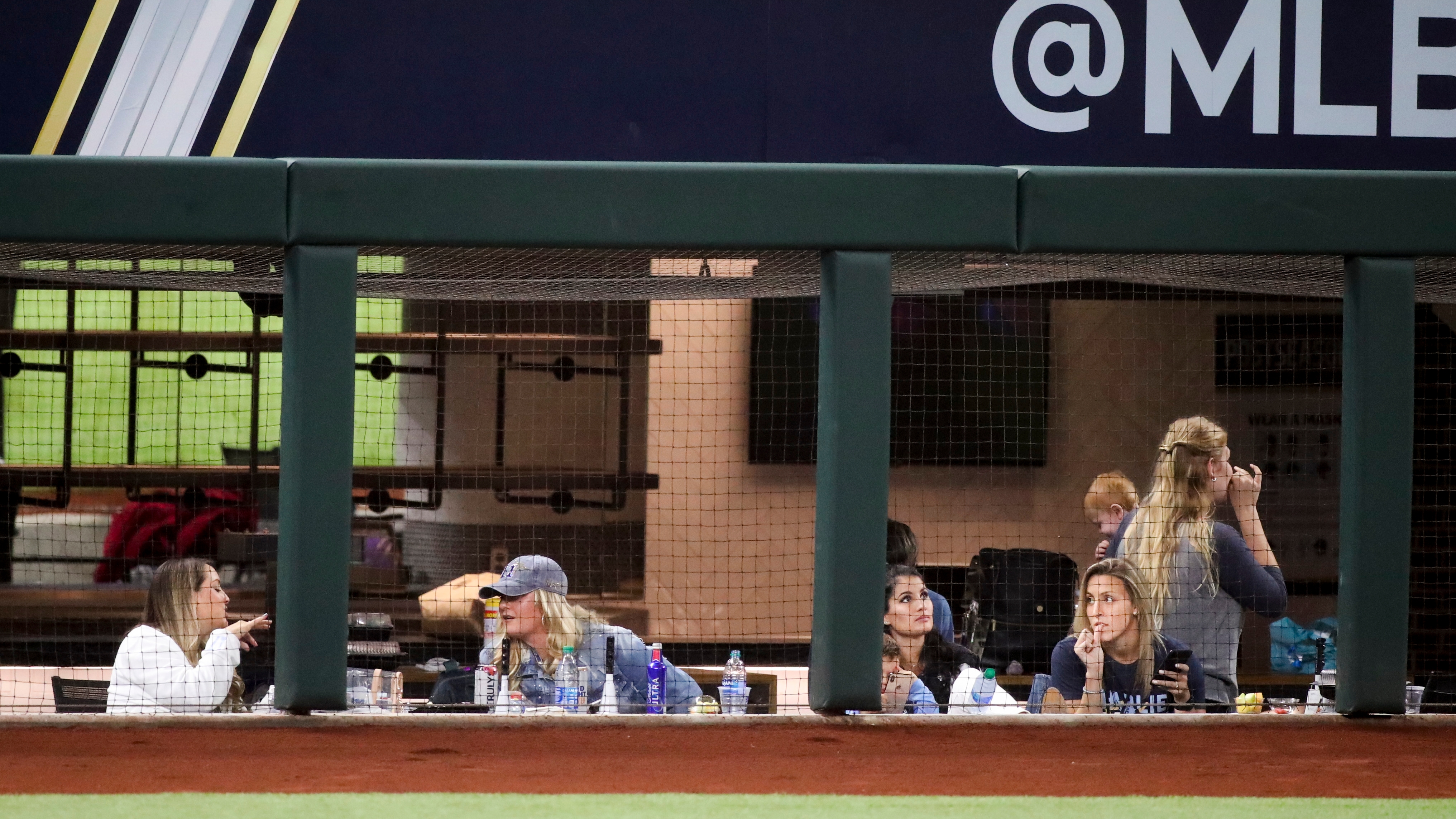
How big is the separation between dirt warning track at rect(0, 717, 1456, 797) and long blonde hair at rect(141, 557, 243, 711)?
76 cm

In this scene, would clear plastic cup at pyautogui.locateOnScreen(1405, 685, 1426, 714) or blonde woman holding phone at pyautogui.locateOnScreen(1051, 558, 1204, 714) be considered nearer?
blonde woman holding phone at pyautogui.locateOnScreen(1051, 558, 1204, 714)

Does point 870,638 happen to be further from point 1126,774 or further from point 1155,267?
point 1155,267

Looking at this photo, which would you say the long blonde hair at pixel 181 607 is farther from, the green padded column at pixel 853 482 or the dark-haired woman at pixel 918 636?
the dark-haired woman at pixel 918 636

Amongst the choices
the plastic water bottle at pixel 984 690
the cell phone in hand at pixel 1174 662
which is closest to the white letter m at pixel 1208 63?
the cell phone in hand at pixel 1174 662

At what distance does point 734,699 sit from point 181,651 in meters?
1.67

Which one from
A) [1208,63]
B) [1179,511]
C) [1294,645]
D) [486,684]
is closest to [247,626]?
[486,684]

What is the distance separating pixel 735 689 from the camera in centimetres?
447

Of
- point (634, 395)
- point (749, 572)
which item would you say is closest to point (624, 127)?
point (634, 395)

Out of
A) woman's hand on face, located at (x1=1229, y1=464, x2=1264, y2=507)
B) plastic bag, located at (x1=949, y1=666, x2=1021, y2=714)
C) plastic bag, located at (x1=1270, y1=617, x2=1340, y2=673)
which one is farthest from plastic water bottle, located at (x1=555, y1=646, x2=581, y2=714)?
plastic bag, located at (x1=1270, y1=617, x2=1340, y2=673)

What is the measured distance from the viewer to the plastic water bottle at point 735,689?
4438mm

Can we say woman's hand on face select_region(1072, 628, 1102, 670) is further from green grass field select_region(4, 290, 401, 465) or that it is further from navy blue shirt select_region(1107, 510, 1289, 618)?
green grass field select_region(4, 290, 401, 465)

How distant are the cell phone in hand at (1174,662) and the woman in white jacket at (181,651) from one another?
2.67m

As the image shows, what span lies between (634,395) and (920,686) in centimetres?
301

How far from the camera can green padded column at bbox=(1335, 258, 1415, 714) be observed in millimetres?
3910
